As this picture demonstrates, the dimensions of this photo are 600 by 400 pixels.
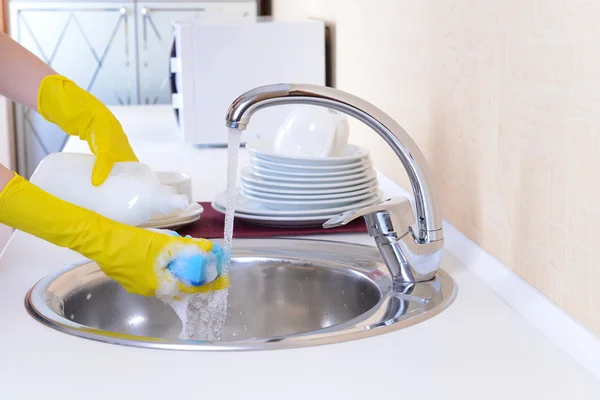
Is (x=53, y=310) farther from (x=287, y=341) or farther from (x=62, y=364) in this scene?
(x=287, y=341)

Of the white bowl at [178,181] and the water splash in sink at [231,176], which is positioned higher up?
the water splash in sink at [231,176]

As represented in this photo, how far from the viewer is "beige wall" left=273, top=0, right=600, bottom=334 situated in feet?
2.83

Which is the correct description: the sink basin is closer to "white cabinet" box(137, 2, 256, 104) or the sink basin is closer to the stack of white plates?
the stack of white plates

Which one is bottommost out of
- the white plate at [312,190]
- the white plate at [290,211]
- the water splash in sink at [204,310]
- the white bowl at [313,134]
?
the water splash in sink at [204,310]

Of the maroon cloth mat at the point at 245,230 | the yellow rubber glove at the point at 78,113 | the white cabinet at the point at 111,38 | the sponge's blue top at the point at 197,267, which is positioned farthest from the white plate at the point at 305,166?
the white cabinet at the point at 111,38

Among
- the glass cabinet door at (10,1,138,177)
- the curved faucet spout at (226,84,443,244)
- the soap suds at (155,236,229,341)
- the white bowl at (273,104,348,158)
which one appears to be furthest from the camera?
the glass cabinet door at (10,1,138,177)

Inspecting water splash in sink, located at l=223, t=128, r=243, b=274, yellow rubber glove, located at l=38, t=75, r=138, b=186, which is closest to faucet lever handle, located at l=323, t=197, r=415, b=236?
water splash in sink, located at l=223, t=128, r=243, b=274

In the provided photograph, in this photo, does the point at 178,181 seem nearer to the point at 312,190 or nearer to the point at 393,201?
the point at 312,190

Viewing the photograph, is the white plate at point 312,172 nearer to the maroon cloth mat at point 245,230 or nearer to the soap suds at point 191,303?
the maroon cloth mat at point 245,230

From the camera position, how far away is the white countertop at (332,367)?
77cm

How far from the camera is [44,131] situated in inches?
155

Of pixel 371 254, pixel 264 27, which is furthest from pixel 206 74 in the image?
pixel 371 254

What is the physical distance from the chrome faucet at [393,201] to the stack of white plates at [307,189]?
0.27m

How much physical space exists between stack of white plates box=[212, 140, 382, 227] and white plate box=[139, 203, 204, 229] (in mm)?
72
